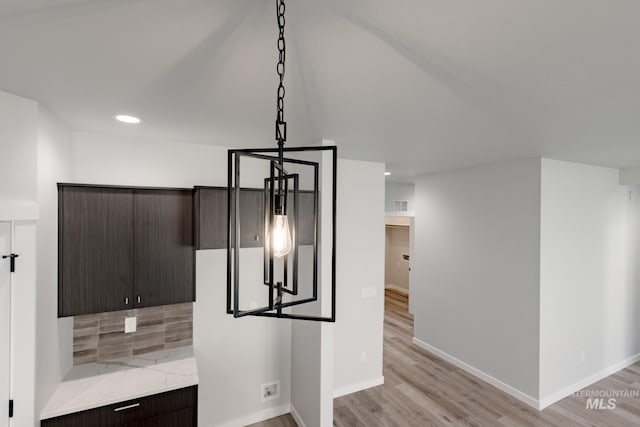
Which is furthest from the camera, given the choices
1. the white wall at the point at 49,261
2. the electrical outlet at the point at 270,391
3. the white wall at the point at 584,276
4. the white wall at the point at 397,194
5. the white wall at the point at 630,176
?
the white wall at the point at 397,194

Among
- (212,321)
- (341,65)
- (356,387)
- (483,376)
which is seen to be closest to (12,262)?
(212,321)

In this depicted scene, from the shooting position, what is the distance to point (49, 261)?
2094mm

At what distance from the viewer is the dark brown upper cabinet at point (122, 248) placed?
7.47 feet

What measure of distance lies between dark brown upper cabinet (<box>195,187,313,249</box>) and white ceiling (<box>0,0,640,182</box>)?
53cm

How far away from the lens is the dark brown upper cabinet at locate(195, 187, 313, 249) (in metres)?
2.55

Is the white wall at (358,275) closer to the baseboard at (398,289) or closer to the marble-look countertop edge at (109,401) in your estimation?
the marble-look countertop edge at (109,401)

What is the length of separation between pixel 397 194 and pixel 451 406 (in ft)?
11.7

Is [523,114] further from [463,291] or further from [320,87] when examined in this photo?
[463,291]

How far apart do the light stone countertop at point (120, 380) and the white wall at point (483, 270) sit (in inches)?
135

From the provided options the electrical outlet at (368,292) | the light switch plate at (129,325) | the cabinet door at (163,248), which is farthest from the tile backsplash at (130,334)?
the electrical outlet at (368,292)

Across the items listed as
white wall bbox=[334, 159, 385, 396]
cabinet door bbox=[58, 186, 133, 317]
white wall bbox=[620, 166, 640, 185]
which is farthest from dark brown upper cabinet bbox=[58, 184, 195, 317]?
white wall bbox=[620, 166, 640, 185]

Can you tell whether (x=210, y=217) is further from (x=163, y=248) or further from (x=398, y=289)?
(x=398, y=289)

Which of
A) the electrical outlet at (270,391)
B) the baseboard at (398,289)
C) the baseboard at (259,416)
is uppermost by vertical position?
the electrical outlet at (270,391)

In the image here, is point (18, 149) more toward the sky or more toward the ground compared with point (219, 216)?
more toward the sky
